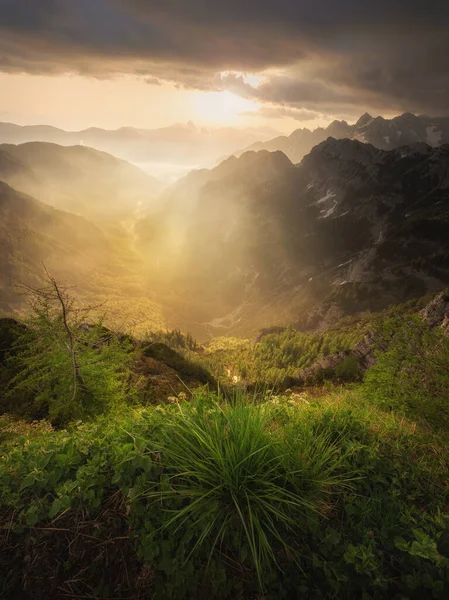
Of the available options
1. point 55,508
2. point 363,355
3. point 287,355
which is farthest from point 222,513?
point 287,355

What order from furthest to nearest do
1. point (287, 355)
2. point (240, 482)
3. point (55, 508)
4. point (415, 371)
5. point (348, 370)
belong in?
point (287, 355), point (348, 370), point (415, 371), point (240, 482), point (55, 508)

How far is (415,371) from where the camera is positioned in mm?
10570

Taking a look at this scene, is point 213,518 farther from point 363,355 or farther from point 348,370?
point 363,355

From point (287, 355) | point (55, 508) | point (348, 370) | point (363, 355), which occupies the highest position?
point (55, 508)

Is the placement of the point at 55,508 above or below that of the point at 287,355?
above

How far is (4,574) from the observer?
3115 millimetres

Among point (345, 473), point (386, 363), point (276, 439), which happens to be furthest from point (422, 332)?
point (276, 439)

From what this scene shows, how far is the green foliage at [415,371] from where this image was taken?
9.18 meters

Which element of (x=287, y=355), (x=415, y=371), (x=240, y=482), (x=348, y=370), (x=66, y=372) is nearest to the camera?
(x=240, y=482)

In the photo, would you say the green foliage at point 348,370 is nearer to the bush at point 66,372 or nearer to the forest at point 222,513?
the bush at point 66,372

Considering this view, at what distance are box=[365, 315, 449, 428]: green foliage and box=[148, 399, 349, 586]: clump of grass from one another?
6.54 m

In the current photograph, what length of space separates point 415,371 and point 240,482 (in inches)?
371

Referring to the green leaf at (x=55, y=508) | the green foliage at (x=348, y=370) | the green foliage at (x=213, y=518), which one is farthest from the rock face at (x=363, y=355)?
the green leaf at (x=55, y=508)

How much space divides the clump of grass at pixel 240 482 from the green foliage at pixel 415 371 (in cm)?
654
